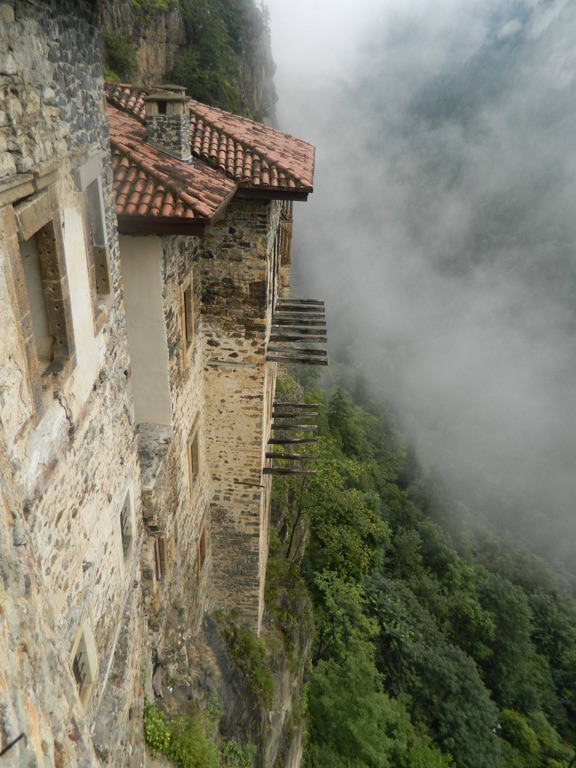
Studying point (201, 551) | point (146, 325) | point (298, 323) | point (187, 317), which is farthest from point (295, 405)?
point (146, 325)

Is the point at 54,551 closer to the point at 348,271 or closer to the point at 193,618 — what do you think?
the point at 193,618

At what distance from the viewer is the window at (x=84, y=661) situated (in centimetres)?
450

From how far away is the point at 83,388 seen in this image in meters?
4.27

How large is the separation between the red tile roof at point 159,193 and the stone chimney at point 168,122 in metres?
0.43

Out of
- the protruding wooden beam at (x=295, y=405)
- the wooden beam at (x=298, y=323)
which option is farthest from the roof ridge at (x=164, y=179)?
the protruding wooden beam at (x=295, y=405)

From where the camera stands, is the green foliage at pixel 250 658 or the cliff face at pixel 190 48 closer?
the green foliage at pixel 250 658

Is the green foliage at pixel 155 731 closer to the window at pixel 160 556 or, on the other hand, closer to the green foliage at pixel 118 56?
the window at pixel 160 556

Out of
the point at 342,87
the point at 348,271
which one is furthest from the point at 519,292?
the point at 342,87

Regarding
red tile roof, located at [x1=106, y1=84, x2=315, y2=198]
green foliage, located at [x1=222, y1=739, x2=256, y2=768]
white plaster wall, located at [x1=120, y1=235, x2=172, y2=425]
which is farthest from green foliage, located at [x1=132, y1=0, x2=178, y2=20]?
green foliage, located at [x1=222, y1=739, x2=256, y2=768]

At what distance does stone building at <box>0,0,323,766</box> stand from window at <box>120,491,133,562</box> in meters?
0.03

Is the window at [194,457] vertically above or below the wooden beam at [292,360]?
below

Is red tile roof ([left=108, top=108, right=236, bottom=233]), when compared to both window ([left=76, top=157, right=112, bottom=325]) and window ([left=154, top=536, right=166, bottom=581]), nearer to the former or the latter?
window ([left=76, top=157, right=112, bottom=325])

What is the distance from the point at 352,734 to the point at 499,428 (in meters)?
66.8

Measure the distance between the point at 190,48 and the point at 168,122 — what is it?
37.7 meters
